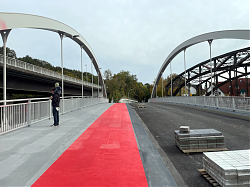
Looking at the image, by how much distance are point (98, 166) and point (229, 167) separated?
2.17 metres

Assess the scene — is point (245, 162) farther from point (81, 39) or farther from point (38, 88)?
point (38, 88)

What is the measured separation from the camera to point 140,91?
388 ft

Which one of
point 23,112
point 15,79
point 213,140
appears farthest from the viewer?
point 15,79

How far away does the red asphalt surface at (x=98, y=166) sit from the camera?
2549 mm

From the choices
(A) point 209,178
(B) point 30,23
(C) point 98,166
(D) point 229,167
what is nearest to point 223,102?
(A) point 209,178

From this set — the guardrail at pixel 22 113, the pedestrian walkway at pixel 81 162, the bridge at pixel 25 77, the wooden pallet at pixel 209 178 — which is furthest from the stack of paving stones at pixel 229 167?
the bridge at pixel 25 77

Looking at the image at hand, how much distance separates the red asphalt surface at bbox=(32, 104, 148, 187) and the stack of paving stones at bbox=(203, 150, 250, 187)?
1105mm

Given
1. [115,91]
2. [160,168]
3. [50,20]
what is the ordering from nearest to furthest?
[160,168], [50,20], [115,91]

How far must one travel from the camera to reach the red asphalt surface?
255 centimetres

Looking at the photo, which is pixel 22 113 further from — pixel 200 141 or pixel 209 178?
pixel 209 178

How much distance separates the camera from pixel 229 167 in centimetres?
232

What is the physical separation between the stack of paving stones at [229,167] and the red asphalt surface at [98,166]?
1105 millimetres


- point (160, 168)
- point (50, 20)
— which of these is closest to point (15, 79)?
point (50, 20)

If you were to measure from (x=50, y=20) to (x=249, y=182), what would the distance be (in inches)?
724
